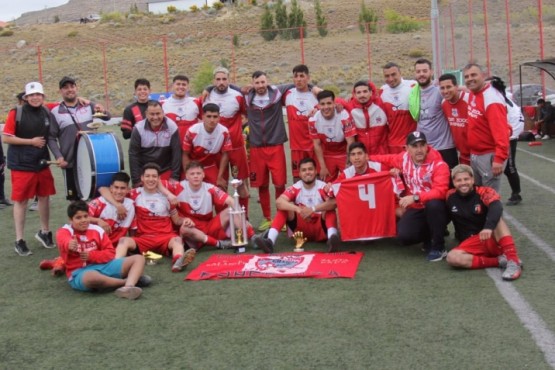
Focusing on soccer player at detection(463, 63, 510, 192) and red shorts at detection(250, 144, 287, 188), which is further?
red shorts at detection(250, 144, 287, 188)

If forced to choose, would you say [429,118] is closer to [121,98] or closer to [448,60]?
[448,60]

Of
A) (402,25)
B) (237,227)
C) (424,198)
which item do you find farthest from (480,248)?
(402,25)

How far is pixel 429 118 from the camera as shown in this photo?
25.8ft

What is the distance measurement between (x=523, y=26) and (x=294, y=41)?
77.5 feet

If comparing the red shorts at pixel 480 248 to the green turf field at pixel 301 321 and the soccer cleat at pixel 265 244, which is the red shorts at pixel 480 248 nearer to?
the green turf field at pixel 301 321

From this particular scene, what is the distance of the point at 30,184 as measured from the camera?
8.15m

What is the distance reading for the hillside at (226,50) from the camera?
94.3 ft

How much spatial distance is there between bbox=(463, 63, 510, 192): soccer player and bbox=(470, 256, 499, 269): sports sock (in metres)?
0.95

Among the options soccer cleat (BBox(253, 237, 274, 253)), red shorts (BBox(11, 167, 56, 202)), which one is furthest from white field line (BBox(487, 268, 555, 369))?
red shorts (BBox(11, 167, 56, 202))

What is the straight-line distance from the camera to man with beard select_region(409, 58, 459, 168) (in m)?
7.84

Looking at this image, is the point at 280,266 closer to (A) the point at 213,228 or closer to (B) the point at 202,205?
(A) the point at 213,228

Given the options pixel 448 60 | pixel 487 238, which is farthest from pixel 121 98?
pixel 487 238

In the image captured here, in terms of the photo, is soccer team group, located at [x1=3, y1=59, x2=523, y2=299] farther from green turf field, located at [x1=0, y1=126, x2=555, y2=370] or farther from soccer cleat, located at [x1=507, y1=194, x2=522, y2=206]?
soccer cleat, located at [x1=507, y1=194, x2=522, y2=206]

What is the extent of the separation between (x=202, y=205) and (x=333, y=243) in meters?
1.56
